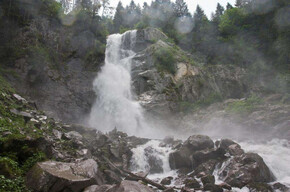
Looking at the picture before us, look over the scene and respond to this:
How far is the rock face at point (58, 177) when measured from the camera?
6883mm

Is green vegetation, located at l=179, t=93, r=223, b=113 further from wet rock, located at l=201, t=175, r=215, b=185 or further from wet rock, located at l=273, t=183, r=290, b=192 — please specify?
wet rock, located at l=273, t=183, r=290, b=192

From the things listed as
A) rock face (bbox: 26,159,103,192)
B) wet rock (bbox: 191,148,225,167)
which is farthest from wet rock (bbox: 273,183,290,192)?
rock face (bbox: 26,159,103,192)

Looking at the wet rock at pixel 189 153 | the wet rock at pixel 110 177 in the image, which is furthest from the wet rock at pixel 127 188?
the wet rock at pixel 189 153

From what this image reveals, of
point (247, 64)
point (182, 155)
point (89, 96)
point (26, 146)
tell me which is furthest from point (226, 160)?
point (247, 64)

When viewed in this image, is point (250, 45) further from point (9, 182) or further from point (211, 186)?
point (9, 182)

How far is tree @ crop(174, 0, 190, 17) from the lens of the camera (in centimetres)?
6253

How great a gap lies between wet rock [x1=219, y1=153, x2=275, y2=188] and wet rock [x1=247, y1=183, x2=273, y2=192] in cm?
33

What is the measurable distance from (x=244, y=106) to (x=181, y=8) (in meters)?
47.0

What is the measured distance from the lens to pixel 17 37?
20453mm

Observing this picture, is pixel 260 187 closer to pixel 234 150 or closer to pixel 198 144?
pixel 234 150

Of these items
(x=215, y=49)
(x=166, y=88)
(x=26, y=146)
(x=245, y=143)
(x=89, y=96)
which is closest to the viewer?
(x=26, y=146)

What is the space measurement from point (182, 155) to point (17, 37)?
17724 millimetres

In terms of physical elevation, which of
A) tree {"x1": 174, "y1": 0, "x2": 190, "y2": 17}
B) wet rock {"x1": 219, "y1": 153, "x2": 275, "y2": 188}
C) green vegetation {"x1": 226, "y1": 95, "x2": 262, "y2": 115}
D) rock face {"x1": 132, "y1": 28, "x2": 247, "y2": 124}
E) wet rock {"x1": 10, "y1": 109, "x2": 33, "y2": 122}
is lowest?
wet rock {"x1": 219, "y1": 153, "x2": 275, "y2": 188}

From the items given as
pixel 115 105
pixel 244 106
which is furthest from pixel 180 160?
pixel 244 106
